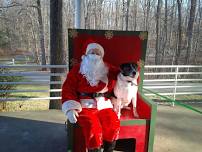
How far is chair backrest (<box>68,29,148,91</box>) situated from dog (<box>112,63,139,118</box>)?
1.62 ft

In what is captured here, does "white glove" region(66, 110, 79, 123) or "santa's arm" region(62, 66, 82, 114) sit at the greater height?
"santa's arm" region(62, 66, 82, 114)

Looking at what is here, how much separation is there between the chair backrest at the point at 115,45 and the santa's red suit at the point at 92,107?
302mm

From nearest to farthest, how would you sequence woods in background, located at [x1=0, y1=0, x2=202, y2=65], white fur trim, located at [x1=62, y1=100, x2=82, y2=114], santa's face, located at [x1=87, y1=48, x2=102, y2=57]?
white fur trim, located at [x1=62, y1=100, x2=82, y2=114] → santa's face, located at [x1=87, y1=48, x2=102, y2=57] → woods in background, located at [x1=0, y1=0, x2=202, y2=65]

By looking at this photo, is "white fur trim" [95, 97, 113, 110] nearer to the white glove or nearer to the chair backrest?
the white glove

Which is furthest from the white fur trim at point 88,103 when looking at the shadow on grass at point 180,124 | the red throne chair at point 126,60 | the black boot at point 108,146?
the shadow on grass at point 180,124

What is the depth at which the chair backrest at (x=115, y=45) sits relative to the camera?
3.19m

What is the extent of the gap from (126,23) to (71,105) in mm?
20259

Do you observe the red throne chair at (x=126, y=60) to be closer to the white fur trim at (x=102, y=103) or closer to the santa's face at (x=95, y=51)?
the white fur trim at (x=102, y=103)

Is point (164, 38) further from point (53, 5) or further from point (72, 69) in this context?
point (72, 69)

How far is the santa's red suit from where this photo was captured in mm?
2498

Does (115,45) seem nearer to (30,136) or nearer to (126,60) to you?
(126,60)

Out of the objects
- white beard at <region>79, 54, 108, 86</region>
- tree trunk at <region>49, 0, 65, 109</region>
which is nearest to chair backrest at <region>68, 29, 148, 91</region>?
white beard at <region>79, 54, 108, 86</region>

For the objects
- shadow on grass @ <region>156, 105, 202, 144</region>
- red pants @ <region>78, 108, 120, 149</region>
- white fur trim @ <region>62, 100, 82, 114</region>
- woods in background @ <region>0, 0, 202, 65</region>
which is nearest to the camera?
red pants @ <region>78, 108, 120, 149</region>

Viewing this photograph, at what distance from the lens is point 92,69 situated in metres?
2.81
